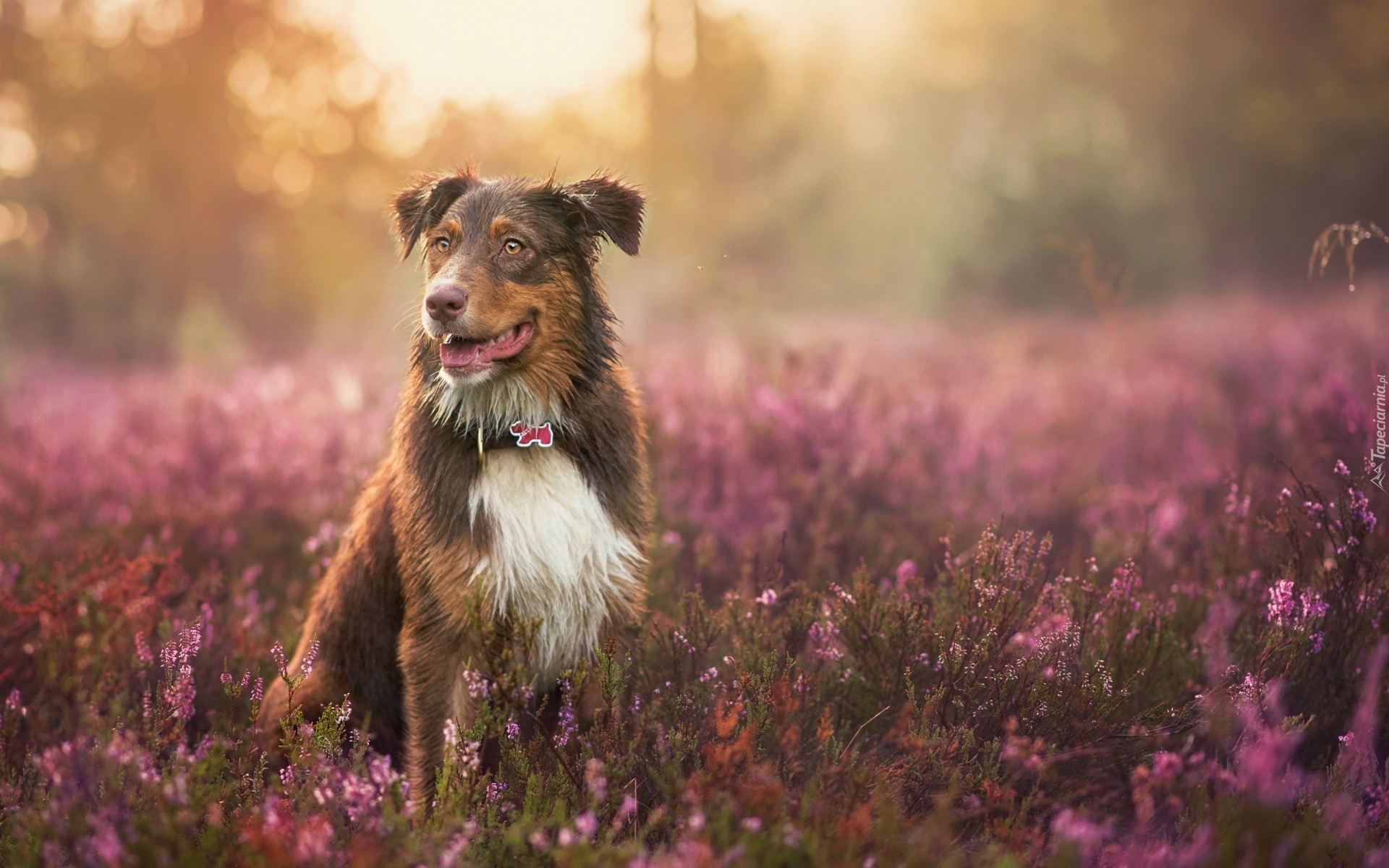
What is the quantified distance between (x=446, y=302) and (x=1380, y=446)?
413 cm

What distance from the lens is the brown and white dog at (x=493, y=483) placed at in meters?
3.36

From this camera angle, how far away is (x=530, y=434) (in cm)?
347

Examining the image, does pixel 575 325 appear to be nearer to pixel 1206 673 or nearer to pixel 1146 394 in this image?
pixel 1206 673

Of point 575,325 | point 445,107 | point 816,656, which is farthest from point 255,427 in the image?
point 445,107

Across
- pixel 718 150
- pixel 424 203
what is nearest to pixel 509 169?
pixel 718 150

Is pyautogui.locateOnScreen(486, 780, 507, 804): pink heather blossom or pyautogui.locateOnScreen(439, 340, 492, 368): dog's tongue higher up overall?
pyautogui.locateOnScreen(439, 340, 492, 368): dog's tongue

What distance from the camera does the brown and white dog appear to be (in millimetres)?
3363

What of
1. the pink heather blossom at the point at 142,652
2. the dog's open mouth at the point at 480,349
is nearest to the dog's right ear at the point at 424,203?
the dog's open mouth at the point at 480,349

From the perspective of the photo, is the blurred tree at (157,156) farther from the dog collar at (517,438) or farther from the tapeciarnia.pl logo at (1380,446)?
the tapeciarnia.pl logo at (1380,446)

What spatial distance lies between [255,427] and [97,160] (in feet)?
53.1

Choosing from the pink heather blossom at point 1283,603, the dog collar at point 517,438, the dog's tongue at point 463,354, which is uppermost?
the dog's tongue at point 463,354

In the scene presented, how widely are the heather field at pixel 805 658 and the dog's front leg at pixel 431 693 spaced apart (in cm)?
24

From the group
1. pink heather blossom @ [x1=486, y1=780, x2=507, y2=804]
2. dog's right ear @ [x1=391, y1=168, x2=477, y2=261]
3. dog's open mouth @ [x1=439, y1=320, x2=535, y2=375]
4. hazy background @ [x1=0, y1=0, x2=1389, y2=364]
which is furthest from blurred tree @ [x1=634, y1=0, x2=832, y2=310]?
pink heather blossom @ [x1=486, y1=780, x2=507, y2=804]

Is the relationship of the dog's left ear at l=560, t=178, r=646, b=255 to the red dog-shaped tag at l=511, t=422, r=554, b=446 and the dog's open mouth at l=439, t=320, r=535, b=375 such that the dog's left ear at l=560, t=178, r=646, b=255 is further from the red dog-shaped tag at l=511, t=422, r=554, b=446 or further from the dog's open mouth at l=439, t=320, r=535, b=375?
the red dog-shaped tag at l=511, t=422, r=554, b=446
